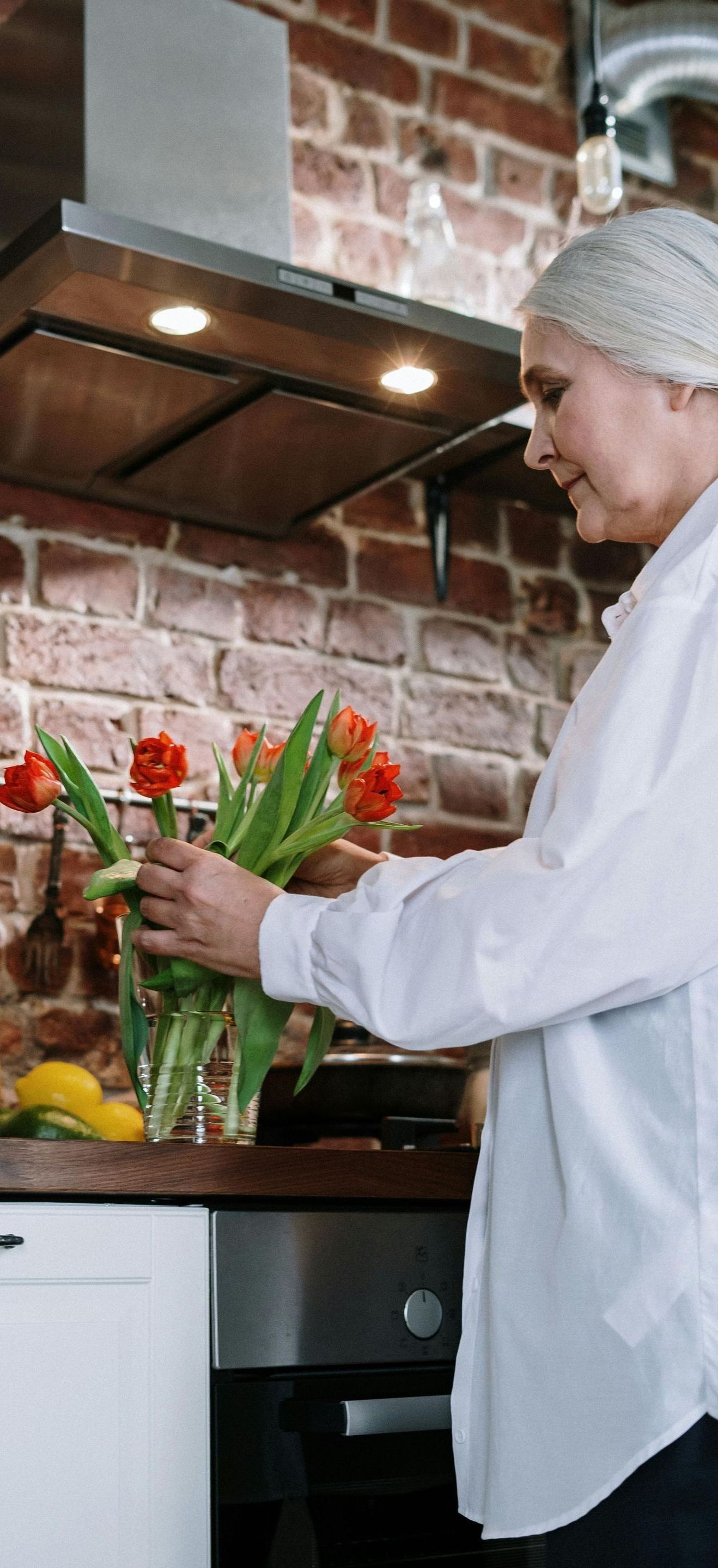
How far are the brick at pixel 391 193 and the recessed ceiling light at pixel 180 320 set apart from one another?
856mm

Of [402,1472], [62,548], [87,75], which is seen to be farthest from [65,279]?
[402,1472]

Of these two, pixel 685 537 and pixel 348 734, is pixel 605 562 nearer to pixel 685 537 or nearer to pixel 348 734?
pixel 348 734

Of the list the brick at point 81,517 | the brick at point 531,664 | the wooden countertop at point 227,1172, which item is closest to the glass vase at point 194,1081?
the wooden countertop at point 227,1172

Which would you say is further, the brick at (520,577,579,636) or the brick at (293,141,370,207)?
the brick at (520,577,579,636)

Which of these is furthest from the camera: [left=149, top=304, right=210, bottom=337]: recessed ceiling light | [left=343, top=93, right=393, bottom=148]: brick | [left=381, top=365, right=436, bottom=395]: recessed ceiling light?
[left=343, top=93, right=393, bottom=148]: brick

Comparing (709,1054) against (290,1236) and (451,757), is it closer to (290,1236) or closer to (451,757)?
(290,1236)

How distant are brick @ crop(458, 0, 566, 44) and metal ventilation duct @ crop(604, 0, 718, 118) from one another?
11 centimetres

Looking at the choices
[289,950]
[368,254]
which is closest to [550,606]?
[368,254]

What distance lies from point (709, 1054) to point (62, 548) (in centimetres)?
134

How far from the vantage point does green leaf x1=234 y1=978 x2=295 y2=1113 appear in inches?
59.9

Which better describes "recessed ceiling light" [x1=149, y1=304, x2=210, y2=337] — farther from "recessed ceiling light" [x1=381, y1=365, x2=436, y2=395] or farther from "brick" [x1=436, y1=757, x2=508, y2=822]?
"brick" [x1=436, y1=757, x2=508, y2=822]

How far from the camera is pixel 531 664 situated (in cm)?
264

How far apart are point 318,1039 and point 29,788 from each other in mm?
350

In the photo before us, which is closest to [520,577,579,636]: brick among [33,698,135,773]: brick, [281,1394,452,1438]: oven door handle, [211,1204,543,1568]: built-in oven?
[33,698,135,773]: brick
